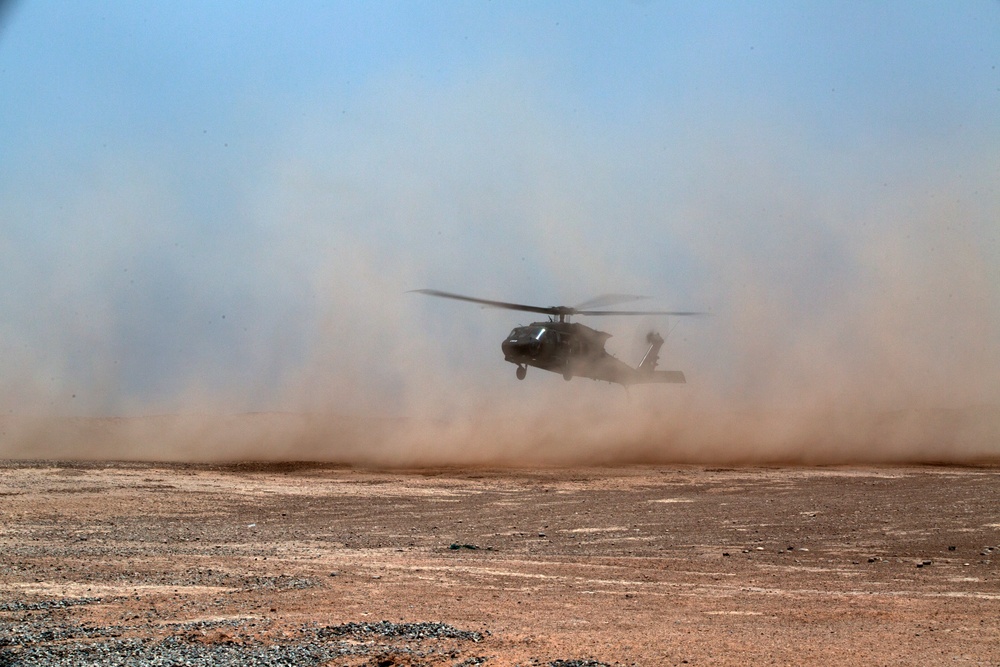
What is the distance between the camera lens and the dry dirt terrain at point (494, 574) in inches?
299

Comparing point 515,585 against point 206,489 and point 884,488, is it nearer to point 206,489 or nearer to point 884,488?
point 206,489

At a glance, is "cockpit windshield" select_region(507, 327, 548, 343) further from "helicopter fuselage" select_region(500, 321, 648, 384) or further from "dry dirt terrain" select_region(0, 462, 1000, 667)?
"dry dirt terrain" select_region(0, 462, 1000, 667)

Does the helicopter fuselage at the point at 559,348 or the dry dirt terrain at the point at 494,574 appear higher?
Answer: the helicopter fuselage at the point at 559,348

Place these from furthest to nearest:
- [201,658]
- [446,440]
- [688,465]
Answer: [446,440] < [688,465] < [201,658]

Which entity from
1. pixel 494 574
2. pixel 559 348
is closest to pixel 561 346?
pixel 559 348

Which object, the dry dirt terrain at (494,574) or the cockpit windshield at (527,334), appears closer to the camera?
the dry dirt terrain at (494,574)

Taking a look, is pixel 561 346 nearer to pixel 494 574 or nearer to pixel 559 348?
pixel 559 348

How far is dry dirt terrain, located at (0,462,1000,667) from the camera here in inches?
299

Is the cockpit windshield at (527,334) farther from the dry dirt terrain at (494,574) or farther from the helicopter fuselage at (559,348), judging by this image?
the dry dirt terrain at (494,574)

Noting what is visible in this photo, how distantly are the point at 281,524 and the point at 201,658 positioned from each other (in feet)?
26.2

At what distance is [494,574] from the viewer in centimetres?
1107

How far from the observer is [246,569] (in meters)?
11.0

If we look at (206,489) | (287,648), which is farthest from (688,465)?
(287,648)

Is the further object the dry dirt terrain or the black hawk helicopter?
the black hawk helicopter
